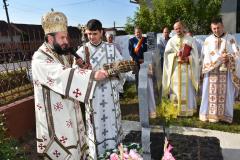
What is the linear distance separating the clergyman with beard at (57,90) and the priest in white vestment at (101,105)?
65 cm

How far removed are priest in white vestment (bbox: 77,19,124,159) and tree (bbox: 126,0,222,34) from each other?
13.3 metres

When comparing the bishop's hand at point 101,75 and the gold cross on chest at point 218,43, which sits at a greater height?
the gold cross on chest at point 218,43

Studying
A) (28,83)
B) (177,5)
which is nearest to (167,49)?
(28,83)

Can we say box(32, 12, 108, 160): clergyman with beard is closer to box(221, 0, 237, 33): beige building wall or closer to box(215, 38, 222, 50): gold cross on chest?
box(215, 38, 222, 50): gold cross on chest

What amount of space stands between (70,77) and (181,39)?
407 centimetres

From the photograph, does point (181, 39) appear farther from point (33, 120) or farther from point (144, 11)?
point (144, 11)

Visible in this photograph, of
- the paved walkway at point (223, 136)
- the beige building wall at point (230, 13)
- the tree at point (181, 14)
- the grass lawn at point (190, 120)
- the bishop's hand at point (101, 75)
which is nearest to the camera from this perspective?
the bishop's hand at point (101, 75)

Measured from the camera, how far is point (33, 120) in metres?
5.67

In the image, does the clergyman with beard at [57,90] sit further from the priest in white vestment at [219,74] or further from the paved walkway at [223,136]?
the priest in white vestment at [219,74]

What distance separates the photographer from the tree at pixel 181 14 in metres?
17.0

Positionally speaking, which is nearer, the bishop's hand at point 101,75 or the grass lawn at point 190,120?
the bishop's hand at point 101,75

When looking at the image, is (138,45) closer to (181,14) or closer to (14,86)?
(14,86)

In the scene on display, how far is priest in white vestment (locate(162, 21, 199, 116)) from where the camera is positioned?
6730mm

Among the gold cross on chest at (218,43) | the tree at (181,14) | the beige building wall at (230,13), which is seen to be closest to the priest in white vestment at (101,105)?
the gold cross on chest at (218,43)
